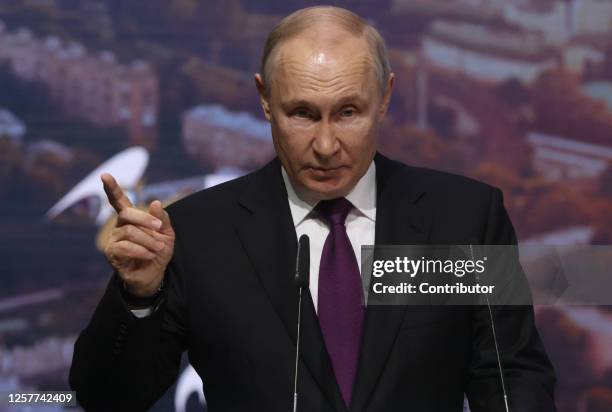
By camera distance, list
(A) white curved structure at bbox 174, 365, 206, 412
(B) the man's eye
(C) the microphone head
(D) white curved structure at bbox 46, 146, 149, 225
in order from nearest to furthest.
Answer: (C) the microphone head < (B) the man's eye < (A) white curved structure at bbox 174, 365, 206, 412 < (D) white curved structure at bbox 46, 146, 149, 225

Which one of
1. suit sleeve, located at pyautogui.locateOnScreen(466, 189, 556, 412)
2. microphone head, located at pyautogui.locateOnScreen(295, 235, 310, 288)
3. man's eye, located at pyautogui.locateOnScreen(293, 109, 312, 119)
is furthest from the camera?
man's eye, located at pyautogui.locateOnScreen(293, 109, 312, 119)

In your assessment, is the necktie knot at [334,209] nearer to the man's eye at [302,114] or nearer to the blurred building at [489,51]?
the man's eye at [302,114]

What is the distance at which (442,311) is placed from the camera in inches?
66.4

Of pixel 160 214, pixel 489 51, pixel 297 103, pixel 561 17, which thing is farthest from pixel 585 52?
pixel 160 214

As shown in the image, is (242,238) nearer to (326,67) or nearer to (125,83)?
(326,67)

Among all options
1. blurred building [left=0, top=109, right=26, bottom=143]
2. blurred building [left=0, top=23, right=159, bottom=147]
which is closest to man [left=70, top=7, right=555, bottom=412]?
blurred building [left=0, top=23, right=159, bottom=147]

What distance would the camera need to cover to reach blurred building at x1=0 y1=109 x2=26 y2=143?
9.90 ft

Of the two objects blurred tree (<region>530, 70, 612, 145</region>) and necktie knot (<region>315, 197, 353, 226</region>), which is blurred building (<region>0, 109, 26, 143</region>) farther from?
blurred tree (<region>530, 70, 612, 145</region>)

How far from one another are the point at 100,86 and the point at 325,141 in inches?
61.5

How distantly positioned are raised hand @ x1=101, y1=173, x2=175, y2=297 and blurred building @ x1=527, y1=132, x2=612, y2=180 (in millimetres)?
1816

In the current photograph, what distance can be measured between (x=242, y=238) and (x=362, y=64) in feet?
1.32

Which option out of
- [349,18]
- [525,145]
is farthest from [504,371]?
[525,145]

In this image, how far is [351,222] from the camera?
5.88ft

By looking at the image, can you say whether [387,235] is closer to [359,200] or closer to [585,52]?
[359,200]
